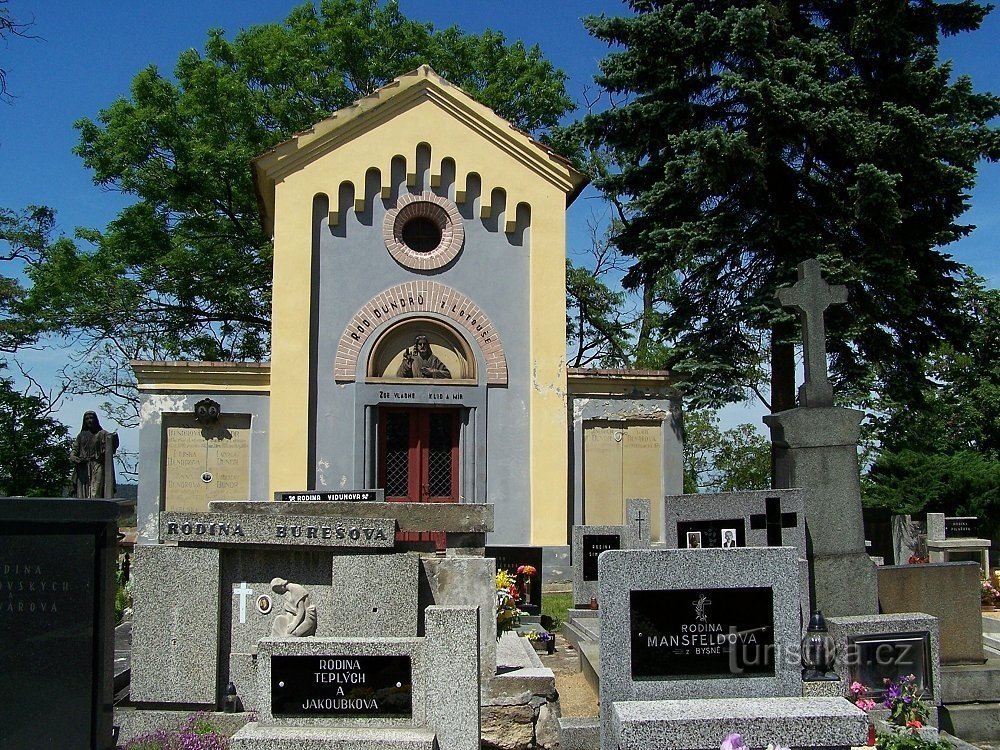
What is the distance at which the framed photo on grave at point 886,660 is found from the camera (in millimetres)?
7723

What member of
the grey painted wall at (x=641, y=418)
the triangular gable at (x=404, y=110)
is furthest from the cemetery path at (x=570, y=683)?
the triangular gable at (x=404, y=110)

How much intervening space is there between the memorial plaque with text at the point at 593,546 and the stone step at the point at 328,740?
7152 millimetres

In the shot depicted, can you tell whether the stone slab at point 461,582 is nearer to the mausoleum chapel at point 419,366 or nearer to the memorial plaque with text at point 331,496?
the memorial plaque with text at point 331,496

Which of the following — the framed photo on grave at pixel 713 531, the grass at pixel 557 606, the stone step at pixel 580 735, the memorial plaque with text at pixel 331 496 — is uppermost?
the memorial plaque with text at pixel 331 496

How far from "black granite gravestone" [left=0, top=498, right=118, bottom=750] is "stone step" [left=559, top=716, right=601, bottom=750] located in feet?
Result: 9.63

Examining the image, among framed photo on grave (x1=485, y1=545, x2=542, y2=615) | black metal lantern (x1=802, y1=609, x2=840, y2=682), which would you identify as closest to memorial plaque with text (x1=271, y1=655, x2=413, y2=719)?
black metal lantern (x1=802, y1=609, x2=840, y2=682)

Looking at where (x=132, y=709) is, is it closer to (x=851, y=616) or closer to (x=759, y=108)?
(x=851, y=616)

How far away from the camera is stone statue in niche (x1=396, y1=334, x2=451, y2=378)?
15.8m

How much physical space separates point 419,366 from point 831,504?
26.7 feet

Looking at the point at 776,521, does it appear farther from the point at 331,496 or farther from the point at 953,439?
the point at 953,439

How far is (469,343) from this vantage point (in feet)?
52.1

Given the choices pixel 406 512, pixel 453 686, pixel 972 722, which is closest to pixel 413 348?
pixel 406 512

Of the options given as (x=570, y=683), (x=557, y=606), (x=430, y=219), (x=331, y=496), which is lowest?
(x=570, y=683)

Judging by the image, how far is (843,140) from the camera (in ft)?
50.7
